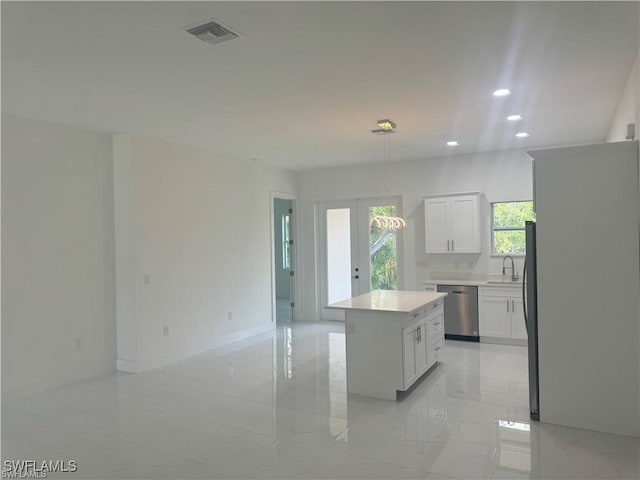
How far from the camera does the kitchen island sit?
4.17 meters

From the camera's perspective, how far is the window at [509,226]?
6.75 m

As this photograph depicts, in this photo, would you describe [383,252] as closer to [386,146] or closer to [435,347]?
[386,146]

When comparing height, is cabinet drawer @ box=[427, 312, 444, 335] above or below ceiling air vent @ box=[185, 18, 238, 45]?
below

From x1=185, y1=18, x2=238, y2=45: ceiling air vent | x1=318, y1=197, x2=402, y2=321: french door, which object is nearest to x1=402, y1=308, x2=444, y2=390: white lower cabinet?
x1=318, y1=197, x2=402, y2=321: french door

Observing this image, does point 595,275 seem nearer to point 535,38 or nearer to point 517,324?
point 535,38

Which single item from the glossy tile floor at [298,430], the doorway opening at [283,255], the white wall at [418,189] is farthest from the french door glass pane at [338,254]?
the glossy tile floor at [298,430]

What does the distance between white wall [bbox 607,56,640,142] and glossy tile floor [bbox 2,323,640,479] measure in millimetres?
2510

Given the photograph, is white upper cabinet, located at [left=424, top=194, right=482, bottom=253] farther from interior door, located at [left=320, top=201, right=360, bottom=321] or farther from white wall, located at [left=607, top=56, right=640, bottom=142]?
white wall, located at [left=607, top=56, right=640, bottom=142]

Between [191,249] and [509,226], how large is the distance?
4.75 meters

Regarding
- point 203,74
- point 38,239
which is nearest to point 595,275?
point 203,74

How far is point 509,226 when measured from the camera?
682cm

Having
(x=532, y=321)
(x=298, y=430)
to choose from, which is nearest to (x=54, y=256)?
(x=298, y=430)

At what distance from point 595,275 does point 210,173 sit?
194 inches

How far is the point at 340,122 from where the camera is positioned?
4871 mm
